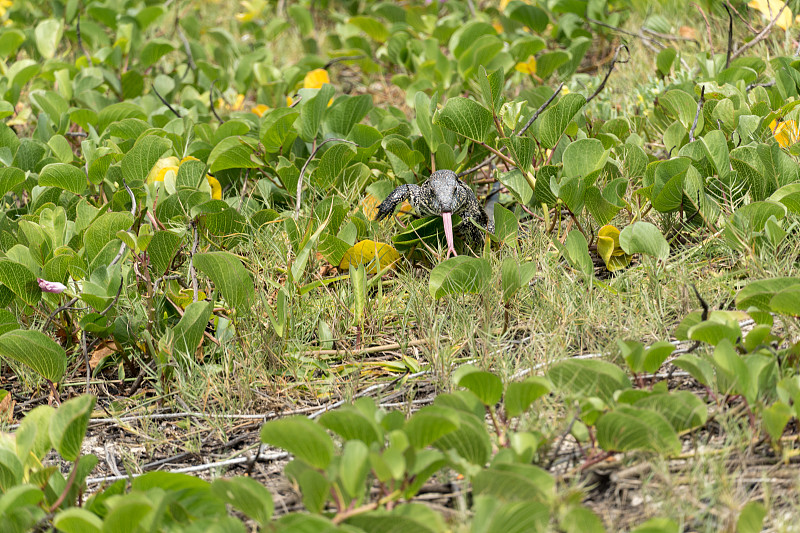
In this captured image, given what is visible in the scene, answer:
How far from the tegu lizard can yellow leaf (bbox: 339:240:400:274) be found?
206mm

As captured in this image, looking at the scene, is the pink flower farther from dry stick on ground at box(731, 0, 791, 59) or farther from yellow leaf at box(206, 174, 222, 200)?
dry stick on ground at box(731, 0, 791, 59)

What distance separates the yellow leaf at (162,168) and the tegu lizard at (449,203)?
3.12 feet

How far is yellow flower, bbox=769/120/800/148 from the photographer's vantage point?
288 centimetres

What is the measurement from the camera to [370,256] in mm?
2756

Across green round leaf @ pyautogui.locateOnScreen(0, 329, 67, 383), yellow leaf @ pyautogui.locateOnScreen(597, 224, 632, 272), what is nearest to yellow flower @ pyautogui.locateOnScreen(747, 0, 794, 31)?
yellow leaf @ pyautogui.locateOnScreen(597, 224, 632, 272)

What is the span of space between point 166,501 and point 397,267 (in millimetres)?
1499

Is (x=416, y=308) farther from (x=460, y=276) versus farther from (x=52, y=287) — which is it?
(x=52, y=287)

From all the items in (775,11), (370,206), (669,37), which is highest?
(775,11)

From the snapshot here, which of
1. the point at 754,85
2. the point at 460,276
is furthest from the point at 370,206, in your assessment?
the point at 754,85

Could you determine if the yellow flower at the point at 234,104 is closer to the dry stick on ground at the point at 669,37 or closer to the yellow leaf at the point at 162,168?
the yellow leaf at the point at 162,168

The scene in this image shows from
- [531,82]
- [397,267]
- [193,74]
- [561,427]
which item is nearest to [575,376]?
[561,427]

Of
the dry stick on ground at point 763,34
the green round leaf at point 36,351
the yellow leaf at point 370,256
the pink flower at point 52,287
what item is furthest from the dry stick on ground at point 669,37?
the green round leaf at point 36,351

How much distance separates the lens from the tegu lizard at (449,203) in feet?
8.87

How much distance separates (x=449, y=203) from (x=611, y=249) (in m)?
0.59
